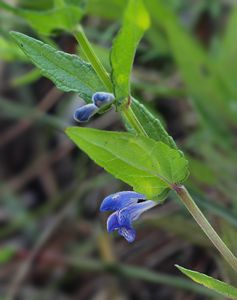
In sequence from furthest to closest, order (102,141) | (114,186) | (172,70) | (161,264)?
(172,70), (114,186), (161,264), (102,141)

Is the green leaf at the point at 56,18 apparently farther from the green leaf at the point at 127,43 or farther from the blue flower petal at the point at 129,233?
the blue flower petal at the point at 129,233

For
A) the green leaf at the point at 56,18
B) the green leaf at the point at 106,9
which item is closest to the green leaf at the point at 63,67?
the green leaf at the point at 56,18

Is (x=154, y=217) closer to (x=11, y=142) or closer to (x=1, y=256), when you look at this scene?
(x=1, y=256)

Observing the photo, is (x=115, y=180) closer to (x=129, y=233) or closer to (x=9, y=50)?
(x=9, y=50)

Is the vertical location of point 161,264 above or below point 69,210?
below

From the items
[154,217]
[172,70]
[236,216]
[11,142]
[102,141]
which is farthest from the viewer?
[11,142]

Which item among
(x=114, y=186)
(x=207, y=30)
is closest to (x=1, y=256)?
(x=114, y=186)

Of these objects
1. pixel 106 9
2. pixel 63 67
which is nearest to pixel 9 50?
pixel 106 9
